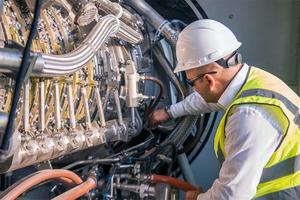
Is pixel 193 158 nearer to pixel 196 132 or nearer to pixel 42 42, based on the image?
pixel 196 132

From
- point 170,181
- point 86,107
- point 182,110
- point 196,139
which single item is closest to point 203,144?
point 196,139

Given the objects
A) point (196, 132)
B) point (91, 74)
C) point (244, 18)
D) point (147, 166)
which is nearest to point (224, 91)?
point (91, 74)

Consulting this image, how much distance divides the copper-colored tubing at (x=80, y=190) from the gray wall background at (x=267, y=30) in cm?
123

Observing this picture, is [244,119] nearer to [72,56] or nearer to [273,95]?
[273,95]

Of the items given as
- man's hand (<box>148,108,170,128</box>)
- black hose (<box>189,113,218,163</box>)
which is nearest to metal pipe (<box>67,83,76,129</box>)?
man's hand (<box>148,108,170,128</box>)

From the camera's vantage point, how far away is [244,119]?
1507mm

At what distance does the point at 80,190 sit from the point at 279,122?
758 millimetres

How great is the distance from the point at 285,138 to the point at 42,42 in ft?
3.02

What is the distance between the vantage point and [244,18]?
2896 millimetres

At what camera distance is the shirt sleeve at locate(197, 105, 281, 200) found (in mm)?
1499

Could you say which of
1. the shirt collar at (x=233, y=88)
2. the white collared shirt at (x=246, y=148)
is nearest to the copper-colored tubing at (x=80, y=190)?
the white collared shirt at (x=246, y=148)

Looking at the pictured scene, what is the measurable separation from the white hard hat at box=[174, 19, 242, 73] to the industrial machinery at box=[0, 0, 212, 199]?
13.8 inches

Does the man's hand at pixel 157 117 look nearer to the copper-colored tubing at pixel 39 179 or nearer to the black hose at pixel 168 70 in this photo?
the black hose at pixel 168 70

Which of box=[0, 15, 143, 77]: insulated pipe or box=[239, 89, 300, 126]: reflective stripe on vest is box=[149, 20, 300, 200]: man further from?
box=[0, 15, 143, 77]: insulated pipe
